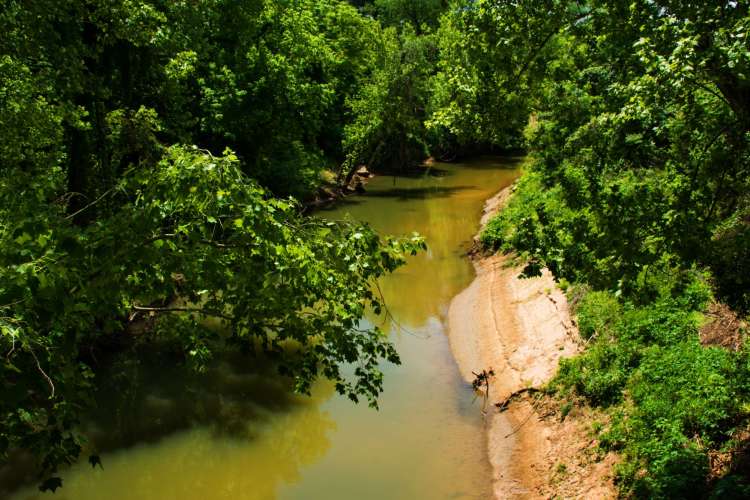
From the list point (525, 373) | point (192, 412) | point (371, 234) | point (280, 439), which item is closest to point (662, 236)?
point (371, 234)

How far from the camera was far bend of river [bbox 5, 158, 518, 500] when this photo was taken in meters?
11.4

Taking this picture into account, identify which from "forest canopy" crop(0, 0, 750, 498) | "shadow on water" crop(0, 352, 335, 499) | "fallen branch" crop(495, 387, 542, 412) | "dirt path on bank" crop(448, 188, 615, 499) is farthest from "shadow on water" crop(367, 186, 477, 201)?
"fallen branch" crop(495, 387, 542, 412)

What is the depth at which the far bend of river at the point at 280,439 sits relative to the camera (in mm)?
11430

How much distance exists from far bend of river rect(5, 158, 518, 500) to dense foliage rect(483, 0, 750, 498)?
9.15ft

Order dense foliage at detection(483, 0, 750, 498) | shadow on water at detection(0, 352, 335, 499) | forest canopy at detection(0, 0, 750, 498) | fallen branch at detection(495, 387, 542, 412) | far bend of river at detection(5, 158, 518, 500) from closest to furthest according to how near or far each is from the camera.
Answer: forest canopy at detection(0, 0, 750, 498) → dense foliage at detection(483, 0, 750, 498) → far bend of river at detection(5, 158, 518, 500) → shadow on water at detection(0, 352, 335, 499) → fallen branch at detection(495, 387, 542, 412)

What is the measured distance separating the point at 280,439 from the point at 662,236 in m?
8.68

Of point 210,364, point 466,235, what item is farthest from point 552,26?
point 466,235

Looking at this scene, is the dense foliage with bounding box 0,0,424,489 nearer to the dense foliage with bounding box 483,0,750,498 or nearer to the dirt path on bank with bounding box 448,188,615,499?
the dense foliage with bounding box 483,0,750,498

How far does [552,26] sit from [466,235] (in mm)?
19545

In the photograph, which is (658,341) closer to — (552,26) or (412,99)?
(552,26)

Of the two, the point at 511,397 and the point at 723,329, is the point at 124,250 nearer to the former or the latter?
the point at 723,329

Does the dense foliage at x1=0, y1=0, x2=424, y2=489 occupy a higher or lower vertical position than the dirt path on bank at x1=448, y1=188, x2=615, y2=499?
higher

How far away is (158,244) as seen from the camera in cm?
564

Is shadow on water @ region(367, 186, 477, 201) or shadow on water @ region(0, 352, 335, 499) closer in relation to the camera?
shadow on water @ region(0, 352, 335, 499)
